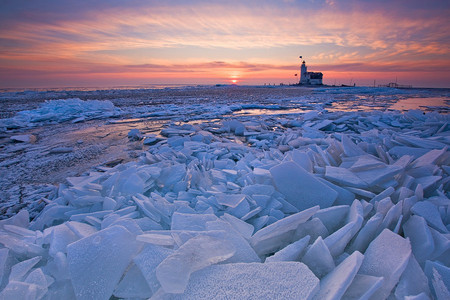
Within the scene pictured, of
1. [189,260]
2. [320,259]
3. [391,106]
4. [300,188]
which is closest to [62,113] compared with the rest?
[300,188]

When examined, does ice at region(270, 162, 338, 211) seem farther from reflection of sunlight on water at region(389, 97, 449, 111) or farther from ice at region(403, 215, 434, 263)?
reflection of sunlight on water at region(389, 97, 449, 111)

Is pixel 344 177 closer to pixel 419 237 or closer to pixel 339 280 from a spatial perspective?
pixel 419 237

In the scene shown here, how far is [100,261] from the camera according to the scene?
1.08 m

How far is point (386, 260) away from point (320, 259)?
0.92 feet

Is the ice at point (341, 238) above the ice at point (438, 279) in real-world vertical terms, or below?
above

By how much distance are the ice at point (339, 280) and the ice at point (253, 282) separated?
0.05 metres

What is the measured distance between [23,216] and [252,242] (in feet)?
6.35

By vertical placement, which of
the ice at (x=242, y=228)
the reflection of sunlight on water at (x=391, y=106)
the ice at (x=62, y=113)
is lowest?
the ice at (x=242, y=228)

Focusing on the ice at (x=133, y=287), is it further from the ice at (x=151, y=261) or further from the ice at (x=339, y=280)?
the ice at (x=339, y=280)

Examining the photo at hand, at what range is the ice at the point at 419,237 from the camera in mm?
1176

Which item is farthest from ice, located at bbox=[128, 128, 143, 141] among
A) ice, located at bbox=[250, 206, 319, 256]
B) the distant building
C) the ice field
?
the distant building

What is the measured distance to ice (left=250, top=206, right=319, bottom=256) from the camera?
127 centimetres

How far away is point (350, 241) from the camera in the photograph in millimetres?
1280

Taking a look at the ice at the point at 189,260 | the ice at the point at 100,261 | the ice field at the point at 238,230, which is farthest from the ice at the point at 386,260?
the ice at the point at 100,261
